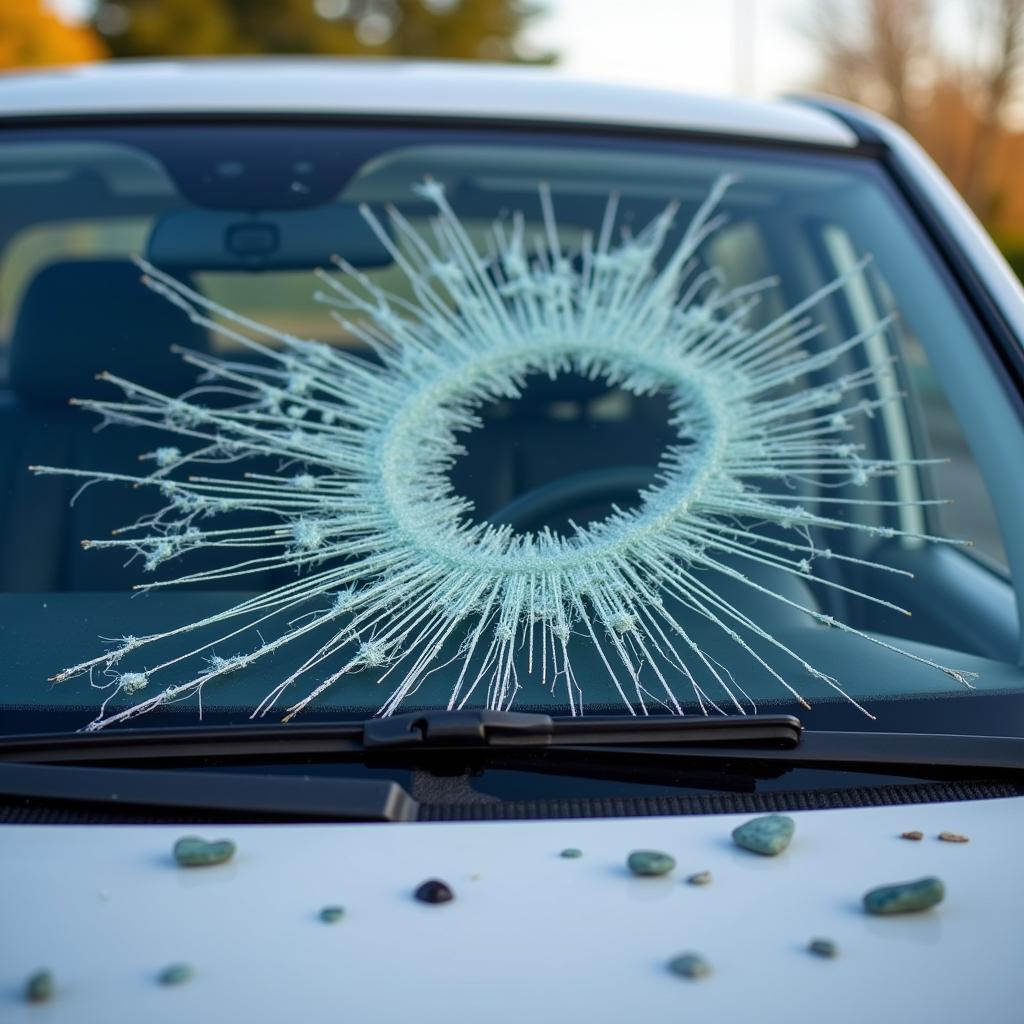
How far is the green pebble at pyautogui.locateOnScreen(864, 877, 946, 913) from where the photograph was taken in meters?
1.19

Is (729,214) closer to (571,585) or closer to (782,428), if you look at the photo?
(782,428)

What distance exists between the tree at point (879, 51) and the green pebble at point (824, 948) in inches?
1051

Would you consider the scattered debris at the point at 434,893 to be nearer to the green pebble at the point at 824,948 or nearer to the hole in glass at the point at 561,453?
the green pebble at the point at 824,948

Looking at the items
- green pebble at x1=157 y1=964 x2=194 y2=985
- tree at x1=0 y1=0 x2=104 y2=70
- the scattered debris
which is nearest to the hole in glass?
the scattered debris

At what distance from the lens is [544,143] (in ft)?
6.60

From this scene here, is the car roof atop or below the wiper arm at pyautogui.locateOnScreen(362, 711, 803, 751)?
atop

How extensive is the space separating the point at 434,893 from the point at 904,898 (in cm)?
41

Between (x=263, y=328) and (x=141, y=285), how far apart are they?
22cm

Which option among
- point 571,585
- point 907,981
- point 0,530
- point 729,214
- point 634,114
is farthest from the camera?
point 729,214

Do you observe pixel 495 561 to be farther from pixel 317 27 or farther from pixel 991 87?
pixel 317 27

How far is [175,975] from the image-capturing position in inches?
42.6

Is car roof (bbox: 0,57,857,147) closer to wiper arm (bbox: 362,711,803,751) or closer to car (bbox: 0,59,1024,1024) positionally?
car (bbox: 0,59,1024,1024)

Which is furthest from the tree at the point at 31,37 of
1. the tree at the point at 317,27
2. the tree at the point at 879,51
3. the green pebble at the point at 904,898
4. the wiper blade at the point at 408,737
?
the green pebble at the point at 904,898

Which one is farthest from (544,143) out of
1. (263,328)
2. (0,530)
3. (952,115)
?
(952,115)
